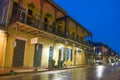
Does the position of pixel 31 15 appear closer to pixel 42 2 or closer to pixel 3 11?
pixel 42 2

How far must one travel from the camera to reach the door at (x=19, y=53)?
1850 centimetres

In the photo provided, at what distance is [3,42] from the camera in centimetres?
1723

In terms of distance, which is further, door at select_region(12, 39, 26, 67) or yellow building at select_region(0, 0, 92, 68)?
door at select_region(12, 39, 26, 67)

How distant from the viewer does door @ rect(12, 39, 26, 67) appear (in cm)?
1850

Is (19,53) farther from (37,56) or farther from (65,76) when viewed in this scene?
(65,76)

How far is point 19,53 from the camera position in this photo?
1908cm

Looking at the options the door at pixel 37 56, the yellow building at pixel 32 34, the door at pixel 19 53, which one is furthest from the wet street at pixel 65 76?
the door at pixel 37 56

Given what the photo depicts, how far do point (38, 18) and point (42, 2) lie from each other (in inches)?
102

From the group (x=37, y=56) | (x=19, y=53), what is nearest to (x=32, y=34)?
(x=37, y=56)

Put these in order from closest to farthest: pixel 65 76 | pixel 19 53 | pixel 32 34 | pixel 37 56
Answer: pixel 65 76 → pixel 19 53 → pixel 32 34 → pixel 37 56

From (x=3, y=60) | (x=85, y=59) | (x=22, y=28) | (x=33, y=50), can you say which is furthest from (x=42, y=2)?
(x=85, y=59)

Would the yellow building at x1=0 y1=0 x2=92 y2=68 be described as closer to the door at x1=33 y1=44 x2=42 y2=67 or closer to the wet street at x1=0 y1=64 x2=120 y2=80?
A: the door at x1=33 y1=44 x2=42 y2=67

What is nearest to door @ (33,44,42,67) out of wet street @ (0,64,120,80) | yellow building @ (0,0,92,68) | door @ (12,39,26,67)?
yellow building @ (0,0,92,68)

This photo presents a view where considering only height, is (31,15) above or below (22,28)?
above
